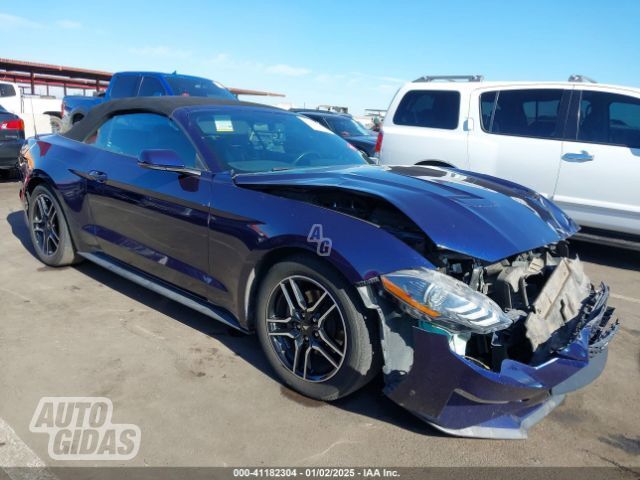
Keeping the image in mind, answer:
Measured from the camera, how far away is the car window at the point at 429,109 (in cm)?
643

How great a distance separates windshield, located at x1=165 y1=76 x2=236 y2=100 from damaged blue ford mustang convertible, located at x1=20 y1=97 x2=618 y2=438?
5.20 metres

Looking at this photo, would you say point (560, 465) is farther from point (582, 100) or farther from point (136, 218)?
point (582, 100)

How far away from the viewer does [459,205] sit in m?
2.63

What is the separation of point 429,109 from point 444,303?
16.2 ft

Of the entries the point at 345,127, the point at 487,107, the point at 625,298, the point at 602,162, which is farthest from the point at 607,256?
the point at 345,127

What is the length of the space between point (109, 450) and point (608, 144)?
5458 mm

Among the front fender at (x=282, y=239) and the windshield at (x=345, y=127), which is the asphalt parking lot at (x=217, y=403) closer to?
the front fender at (x=282, y=239)

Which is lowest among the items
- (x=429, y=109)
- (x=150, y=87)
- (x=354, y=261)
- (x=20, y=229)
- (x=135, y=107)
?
(x=20, y=229)

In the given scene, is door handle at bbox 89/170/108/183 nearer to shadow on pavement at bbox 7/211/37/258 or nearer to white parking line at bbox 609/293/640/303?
shadow on pavement at bbox 7/211/37/258

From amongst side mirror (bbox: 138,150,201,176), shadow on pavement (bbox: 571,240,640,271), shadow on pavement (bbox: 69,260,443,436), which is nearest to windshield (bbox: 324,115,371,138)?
shadow on pavement (bbox: 571,240,640,271)

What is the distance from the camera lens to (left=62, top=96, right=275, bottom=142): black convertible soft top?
11.9 feet

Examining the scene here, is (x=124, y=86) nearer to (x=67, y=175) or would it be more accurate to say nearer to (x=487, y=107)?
(x=67, y=175)

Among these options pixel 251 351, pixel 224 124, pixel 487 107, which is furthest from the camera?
pixel 487 107

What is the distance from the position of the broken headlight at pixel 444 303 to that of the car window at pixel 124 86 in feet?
27.0
